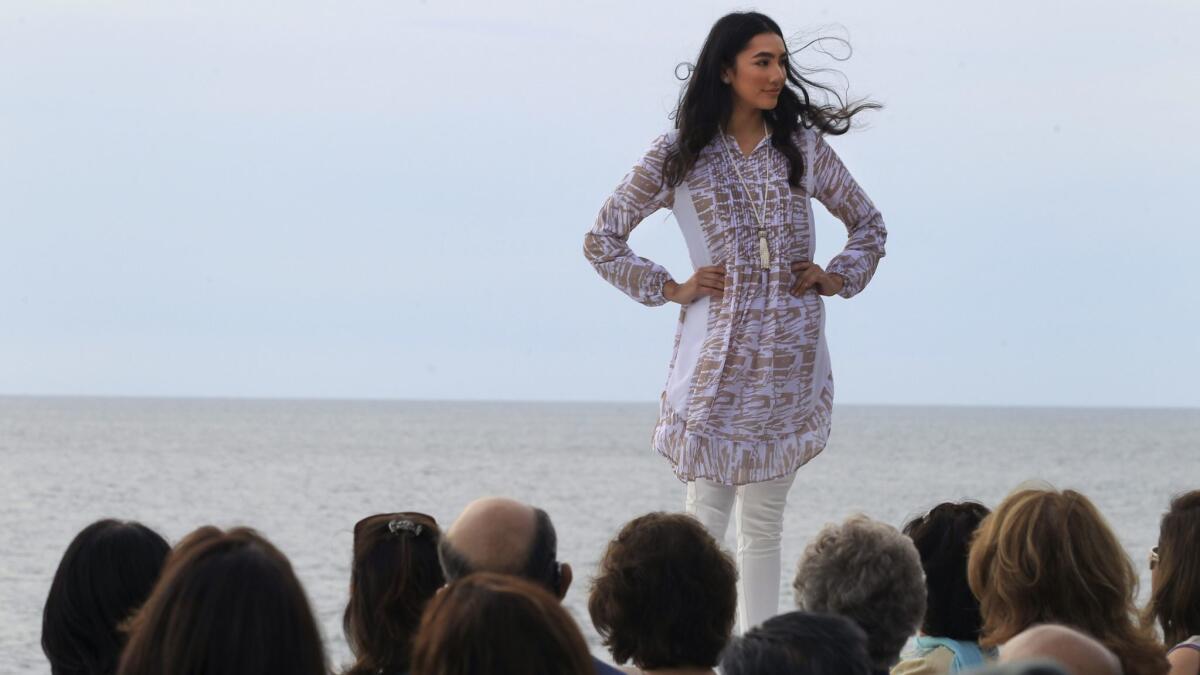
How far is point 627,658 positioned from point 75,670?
1240 mm

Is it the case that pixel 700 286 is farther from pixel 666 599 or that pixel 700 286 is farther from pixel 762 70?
pixel 666 599

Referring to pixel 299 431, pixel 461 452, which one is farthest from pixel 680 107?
pixel 299 431

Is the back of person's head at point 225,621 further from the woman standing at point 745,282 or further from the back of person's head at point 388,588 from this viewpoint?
the woman standing at point 745,282

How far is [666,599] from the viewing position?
12.1 feet

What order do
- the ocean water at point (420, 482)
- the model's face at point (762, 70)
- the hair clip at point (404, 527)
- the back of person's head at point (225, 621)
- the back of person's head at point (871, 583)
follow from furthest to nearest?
the ocean water at point (420, 482) → the model's face at point (762, 70) → the hair clip at point (404, 527) → the back of person's head at point (871, 583) → the back of person's head at point (225, 621)

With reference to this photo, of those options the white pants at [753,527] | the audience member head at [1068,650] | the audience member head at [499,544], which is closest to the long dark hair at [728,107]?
the white pants at [753,527]

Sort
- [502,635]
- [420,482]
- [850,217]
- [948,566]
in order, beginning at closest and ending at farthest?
[502,635] → [948,566] → [850,217] → [420,482]

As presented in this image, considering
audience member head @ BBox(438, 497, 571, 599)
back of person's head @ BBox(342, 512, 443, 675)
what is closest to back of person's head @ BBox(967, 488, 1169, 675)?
audience member head @ BBox(438, 497, 571, 599)

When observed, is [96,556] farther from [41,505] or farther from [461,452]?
[461,452]

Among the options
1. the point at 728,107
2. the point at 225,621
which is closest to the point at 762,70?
the point at 728,107

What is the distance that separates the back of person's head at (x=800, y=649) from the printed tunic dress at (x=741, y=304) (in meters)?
2.11

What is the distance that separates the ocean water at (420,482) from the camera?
2905cm

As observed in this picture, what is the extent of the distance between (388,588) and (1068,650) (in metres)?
1.68

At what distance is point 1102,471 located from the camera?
6588 centimetres
